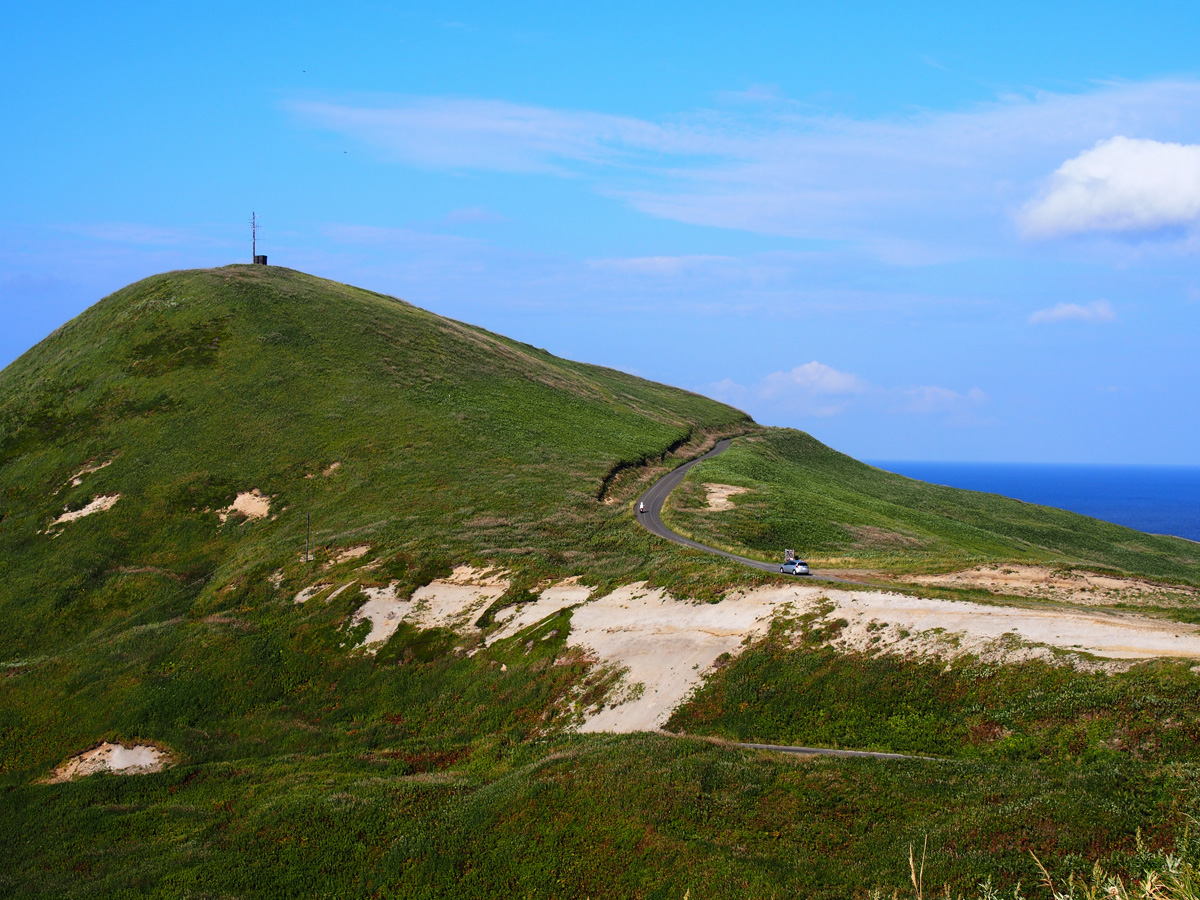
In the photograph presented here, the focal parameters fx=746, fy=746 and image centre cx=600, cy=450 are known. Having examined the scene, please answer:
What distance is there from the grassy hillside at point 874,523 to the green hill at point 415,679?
0.89 metres

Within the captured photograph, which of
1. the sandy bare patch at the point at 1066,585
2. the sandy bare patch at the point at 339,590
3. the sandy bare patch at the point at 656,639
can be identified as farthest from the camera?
the sandy bare patch at the point at 339,590

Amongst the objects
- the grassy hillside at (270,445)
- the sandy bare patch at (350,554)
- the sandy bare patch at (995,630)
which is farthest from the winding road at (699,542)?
the sandy bare patch at (350,554)

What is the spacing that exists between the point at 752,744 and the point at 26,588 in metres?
60.7

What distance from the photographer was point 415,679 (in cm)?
4503

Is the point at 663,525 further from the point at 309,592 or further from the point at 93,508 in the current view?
the point at 93,508

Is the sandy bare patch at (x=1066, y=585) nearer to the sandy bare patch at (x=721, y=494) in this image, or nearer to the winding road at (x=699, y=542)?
the winding road at (x=699, y=542)

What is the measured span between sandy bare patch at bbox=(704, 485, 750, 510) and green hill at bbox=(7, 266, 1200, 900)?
10.3ft

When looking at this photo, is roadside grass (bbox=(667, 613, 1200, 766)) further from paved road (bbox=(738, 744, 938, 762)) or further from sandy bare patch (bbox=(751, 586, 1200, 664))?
sandy bare patch (bbox=(751, 586, 1200, 664))

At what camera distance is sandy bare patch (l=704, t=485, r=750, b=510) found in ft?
255

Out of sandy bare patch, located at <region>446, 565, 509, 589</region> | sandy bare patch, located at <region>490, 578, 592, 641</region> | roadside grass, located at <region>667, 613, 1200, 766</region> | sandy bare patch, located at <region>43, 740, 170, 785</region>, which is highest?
→ sandy bare patch, located at <region>446, 565, 509, 589</region>

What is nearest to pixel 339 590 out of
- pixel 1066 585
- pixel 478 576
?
pixel 478 576

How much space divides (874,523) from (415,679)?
58.6 m

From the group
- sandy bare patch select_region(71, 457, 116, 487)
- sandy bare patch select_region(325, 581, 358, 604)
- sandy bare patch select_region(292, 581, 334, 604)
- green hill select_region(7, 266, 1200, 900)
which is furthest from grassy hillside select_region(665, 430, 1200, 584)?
sandy bare patch select_region(71, 457, 116, 487)

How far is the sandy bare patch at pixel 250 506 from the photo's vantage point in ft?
230
